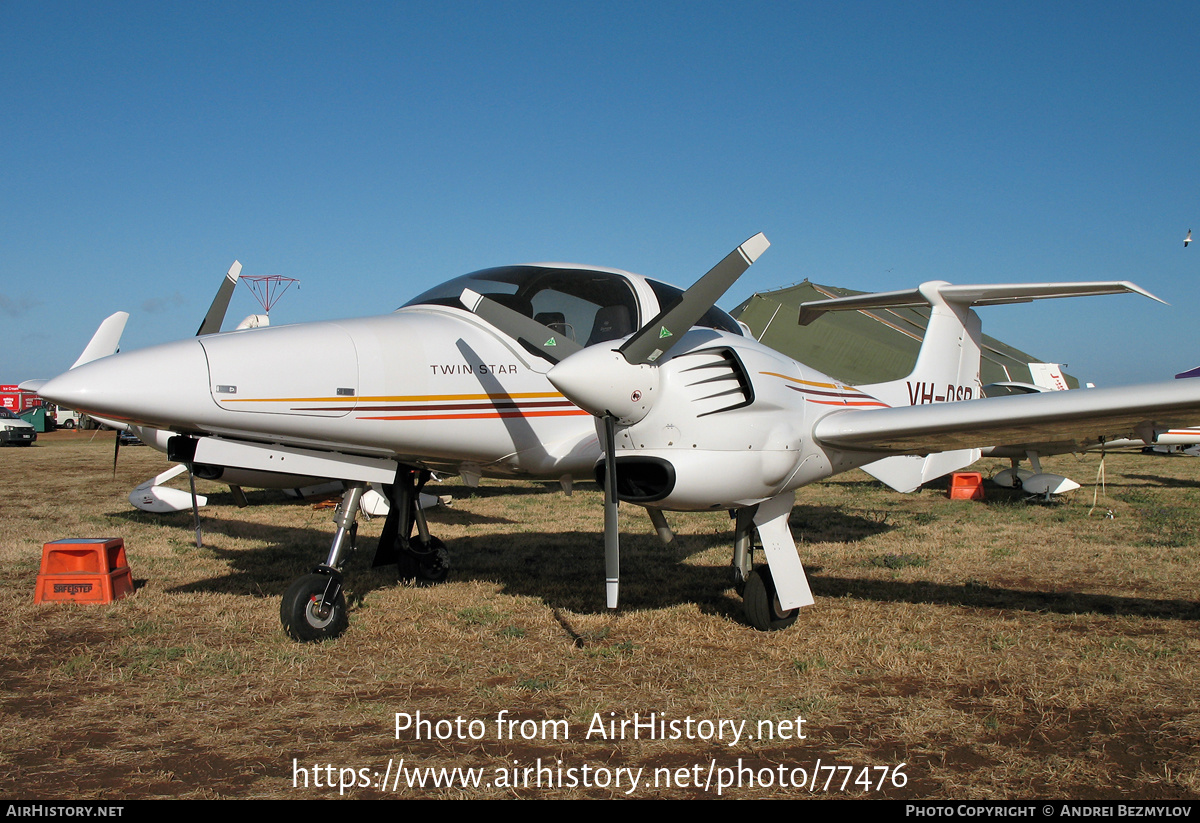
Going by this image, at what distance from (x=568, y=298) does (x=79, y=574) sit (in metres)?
5.24

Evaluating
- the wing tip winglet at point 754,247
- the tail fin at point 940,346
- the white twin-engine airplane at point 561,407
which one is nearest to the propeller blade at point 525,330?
the white twin-engine airplane at point 561,407

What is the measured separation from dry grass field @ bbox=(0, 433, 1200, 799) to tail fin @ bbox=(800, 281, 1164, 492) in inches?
48.4

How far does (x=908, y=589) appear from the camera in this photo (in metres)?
7.96

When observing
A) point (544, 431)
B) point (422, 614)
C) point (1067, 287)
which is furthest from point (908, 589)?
point (422, 614)

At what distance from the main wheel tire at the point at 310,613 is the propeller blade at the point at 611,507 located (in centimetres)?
219

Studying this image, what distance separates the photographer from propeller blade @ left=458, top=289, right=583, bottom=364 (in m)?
6.05

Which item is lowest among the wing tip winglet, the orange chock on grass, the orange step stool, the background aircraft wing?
the orange chock on grass

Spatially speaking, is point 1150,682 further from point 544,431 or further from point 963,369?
point 963,369

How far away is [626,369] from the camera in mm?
5426

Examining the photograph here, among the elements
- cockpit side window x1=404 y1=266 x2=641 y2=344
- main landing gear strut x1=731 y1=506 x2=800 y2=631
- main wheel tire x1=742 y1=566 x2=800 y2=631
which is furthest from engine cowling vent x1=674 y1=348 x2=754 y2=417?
main wheel tire x1=742 y1=566 x2=800 y2=631

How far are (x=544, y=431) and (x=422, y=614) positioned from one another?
2036mm

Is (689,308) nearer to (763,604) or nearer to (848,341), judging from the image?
(763,604)

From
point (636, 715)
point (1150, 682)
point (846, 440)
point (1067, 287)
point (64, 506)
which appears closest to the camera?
point (636, 715)

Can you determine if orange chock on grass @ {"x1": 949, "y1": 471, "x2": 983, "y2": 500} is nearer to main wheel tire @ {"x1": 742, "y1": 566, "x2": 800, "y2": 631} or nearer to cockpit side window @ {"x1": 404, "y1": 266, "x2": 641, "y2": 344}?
main wheel tire @ {"x1": 742, "y1": 566, "x2": 800, "y2": 631}
